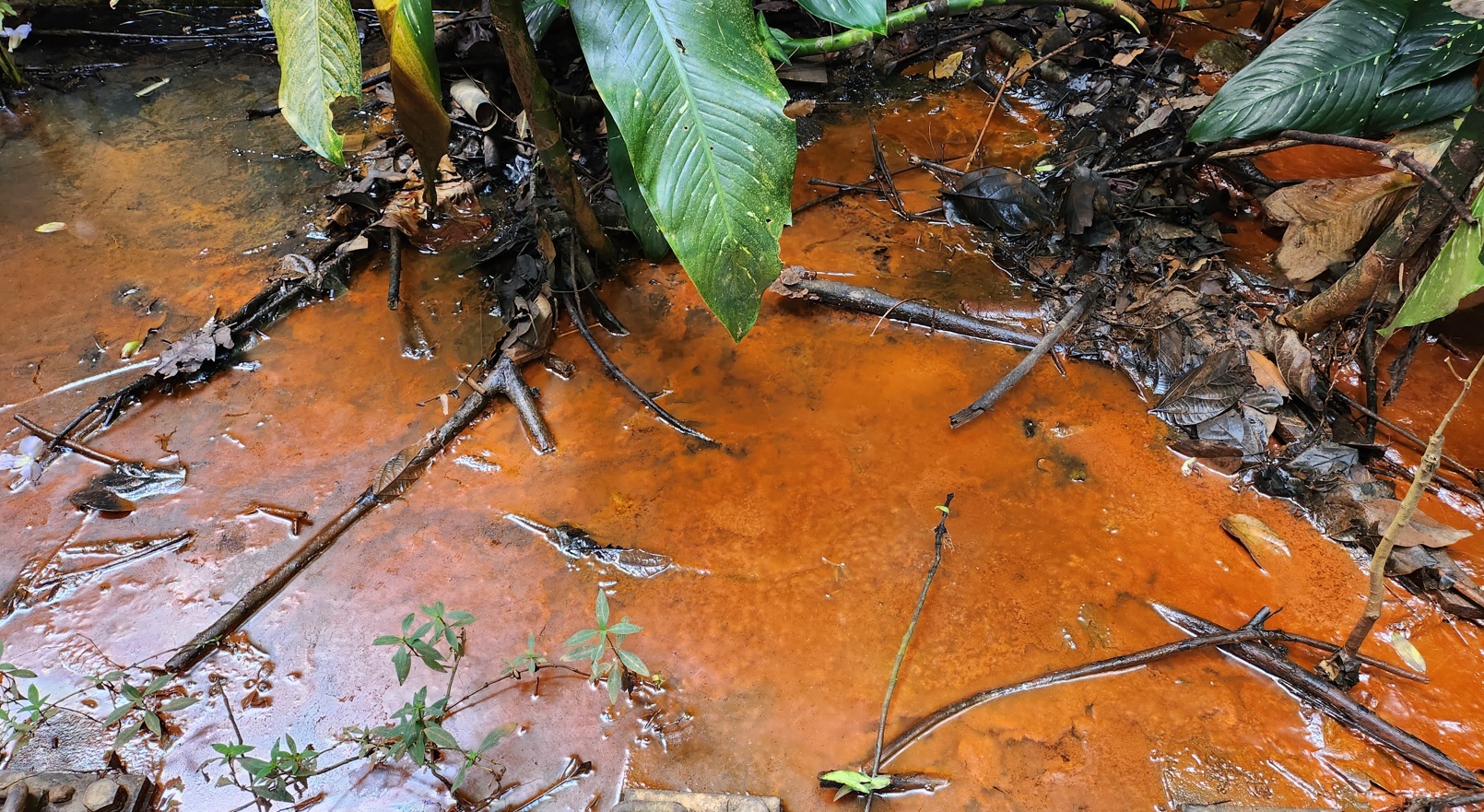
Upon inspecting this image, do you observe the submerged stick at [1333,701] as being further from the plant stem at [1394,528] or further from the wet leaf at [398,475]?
the wet leaf at [398,475]

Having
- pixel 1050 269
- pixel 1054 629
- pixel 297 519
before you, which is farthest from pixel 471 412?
pixel 1050 269

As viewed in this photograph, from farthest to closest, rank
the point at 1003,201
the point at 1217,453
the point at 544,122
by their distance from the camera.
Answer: the point at 1003,201
the point at 544,122
the point at 1217,453

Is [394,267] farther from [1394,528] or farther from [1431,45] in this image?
[1431,45]

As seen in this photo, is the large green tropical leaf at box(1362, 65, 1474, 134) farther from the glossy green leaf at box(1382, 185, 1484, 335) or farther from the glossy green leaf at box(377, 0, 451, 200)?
the glossy green leaf at box(377, 0, 451, 200)

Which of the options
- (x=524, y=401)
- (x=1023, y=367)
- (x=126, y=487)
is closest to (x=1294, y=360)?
(x=1023, y=367)

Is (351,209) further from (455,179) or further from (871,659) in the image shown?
(871,659)

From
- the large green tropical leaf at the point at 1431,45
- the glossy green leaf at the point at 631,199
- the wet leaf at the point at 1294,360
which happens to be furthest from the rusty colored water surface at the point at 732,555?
the large green tropical leaf at the point at 1431,45
